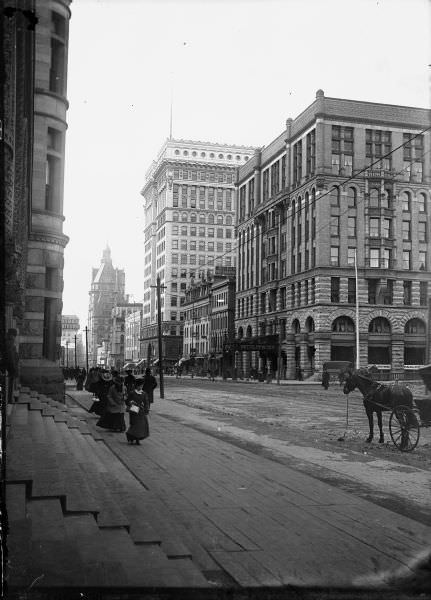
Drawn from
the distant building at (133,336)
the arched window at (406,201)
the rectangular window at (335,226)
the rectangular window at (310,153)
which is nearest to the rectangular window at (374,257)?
the rectangular window at (335,226)

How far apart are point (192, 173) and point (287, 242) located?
6652 centimetres

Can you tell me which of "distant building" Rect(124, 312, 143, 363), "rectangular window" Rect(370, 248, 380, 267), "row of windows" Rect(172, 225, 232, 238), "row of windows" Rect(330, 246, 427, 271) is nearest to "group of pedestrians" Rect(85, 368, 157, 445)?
"row of windows" Rect(330, 246, 427, 271)

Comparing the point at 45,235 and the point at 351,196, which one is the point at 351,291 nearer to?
the point at 351,196

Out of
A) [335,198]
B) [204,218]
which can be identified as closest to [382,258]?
[335,198]

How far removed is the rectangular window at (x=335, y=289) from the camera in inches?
2576

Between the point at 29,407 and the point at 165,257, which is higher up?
the point at 165,257

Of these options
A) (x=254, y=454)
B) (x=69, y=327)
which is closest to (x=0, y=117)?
(x=254, y=454)

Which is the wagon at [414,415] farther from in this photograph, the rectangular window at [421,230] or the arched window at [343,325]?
Result: the rectangular window at [421,230]

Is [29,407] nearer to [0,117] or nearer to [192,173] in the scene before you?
[0,117]

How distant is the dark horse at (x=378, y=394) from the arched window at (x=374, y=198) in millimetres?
53439

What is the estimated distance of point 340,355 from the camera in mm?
65188

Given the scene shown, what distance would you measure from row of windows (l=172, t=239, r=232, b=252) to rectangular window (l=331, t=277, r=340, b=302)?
230 ft

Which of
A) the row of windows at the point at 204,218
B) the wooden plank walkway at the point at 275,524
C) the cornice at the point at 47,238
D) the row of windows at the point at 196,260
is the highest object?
the row of windows at the point at 204,218

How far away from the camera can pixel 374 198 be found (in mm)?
65438
